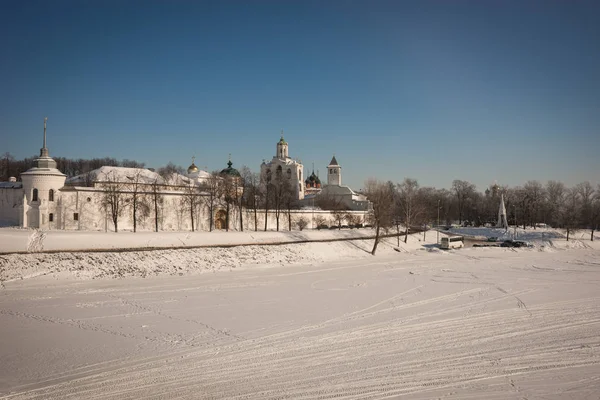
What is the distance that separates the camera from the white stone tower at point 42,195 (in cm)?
4016

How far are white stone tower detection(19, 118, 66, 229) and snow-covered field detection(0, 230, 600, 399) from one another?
1147 cm

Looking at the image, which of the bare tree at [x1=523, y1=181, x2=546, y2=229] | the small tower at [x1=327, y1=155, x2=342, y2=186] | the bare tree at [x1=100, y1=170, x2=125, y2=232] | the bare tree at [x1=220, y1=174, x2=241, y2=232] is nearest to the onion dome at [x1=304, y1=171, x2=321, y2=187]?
the small tower at [x1=327, y1=155, x2=342, y2=186]

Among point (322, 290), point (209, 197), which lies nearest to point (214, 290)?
point (322, 290)

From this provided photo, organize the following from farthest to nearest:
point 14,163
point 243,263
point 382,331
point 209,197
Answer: point 14,163
point 209,197
point 243,263
point 382,331

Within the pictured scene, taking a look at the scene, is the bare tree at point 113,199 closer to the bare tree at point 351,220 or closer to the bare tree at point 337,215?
the bare tree at point 337,215

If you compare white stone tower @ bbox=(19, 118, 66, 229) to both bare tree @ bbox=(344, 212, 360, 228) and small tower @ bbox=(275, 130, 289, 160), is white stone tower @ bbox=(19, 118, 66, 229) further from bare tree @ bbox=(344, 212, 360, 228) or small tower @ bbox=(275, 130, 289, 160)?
small tower @ bbox=(275, 130, 289, 160)

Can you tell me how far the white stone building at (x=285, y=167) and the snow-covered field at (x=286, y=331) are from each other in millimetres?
54490

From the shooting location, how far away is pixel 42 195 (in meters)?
40.5

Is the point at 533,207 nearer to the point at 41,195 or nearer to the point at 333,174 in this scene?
the point at 333,174

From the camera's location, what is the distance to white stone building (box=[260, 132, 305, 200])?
85.6m

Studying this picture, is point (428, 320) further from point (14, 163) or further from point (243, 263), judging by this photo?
point (14, 163)

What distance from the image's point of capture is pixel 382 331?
15.7 m

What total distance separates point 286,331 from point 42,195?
33.1 metres

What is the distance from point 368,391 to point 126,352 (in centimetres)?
707
